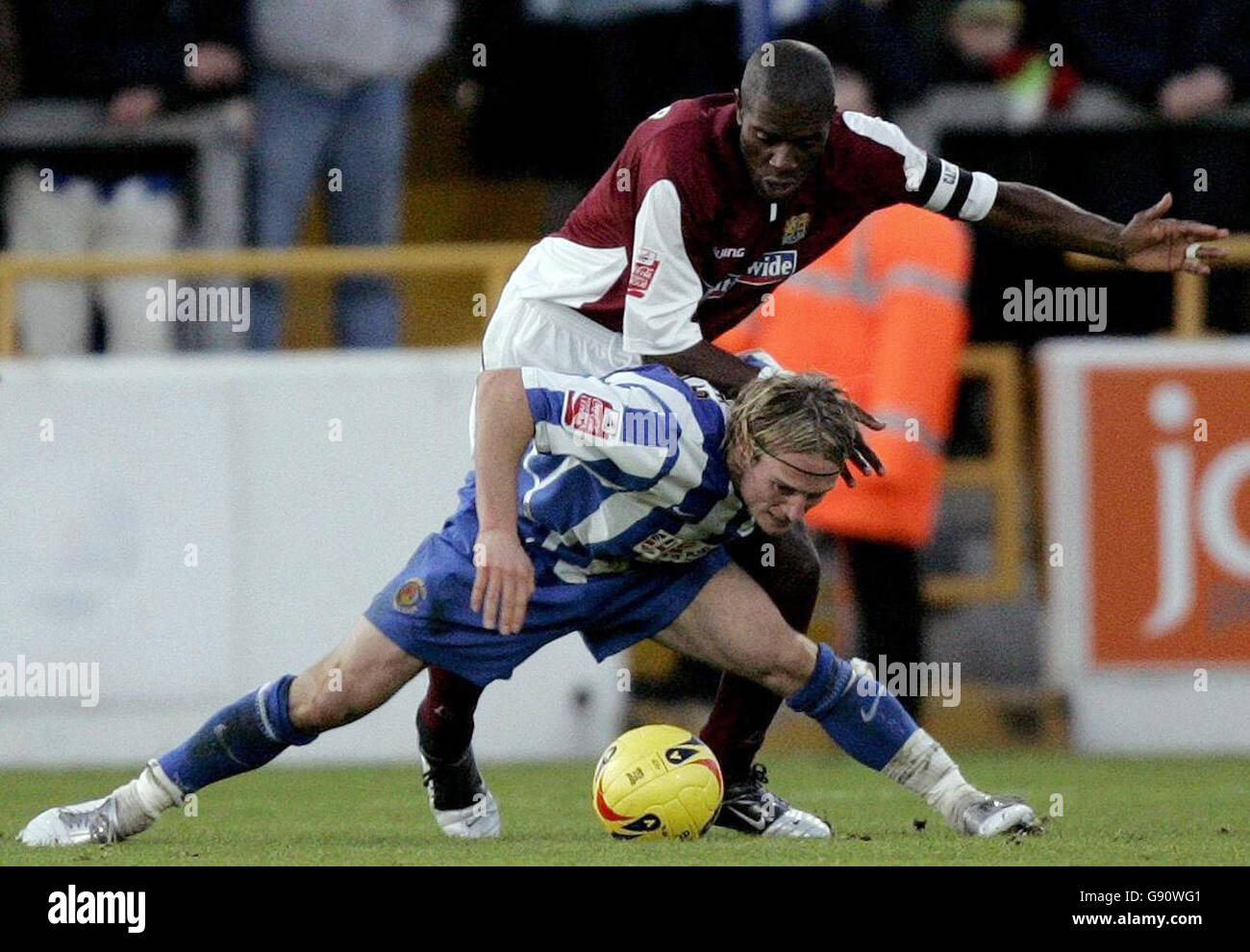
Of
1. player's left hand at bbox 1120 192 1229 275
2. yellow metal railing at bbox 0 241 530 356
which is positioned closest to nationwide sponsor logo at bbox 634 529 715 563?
player's left hand at bbox 1120 192 1229 275

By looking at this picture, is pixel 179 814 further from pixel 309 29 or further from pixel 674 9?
A: pixel 674 9

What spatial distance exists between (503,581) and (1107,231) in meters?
2.17

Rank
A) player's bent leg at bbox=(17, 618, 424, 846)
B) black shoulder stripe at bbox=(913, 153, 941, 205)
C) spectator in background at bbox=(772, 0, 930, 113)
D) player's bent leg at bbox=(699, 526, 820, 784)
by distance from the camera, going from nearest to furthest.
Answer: player's bent leg at bbox=(17, 618, 424, 846) → player's bent leg at bbox=(699, 526, 820, 784) → black shoulder stripe at bbox=(913, 153, 941, 205) → spectator in background at bbox=(772, 0, 930, 113)

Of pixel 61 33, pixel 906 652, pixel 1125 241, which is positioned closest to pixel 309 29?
pixel 61 33

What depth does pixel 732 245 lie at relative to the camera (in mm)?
7246

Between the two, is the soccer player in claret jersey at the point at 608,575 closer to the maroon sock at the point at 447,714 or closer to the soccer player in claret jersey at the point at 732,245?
the soccer player in claret jersey at the point at 732,245

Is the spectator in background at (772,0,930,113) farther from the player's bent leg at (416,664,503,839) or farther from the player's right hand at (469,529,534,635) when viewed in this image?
the player's right hand at (469,529,534,635)

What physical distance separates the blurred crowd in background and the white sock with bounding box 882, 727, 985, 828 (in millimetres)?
4682

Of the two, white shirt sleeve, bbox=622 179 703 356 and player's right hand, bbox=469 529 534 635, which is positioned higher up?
white shirt sleeve, bbox=622 179 703 356

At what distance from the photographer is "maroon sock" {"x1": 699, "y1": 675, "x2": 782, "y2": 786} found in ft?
24.3

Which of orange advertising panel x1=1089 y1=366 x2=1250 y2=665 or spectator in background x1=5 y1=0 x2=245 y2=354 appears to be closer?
orange advertising panel x1=1089 y1=366 x2=1250 y2=665

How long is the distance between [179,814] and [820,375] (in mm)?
2718

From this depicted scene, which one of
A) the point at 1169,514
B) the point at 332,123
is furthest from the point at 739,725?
the point at 332,123
